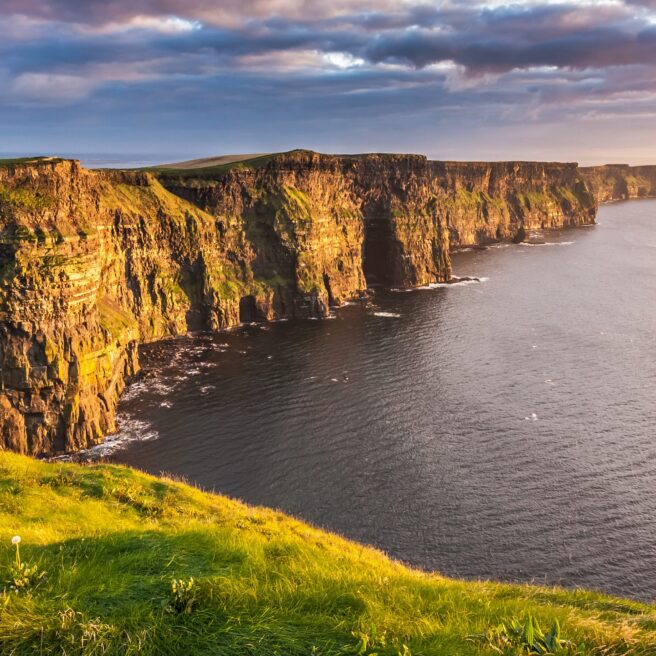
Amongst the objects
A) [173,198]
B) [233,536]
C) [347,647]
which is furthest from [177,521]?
[173,198]

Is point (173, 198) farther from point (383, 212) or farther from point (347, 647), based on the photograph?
point (347, 647)

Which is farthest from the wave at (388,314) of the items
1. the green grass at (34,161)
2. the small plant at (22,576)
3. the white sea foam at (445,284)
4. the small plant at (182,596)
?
the small plant at (182,596)

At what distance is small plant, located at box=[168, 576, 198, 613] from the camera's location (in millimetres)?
9609

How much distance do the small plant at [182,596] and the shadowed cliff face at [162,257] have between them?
57.1m

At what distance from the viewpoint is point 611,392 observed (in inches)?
3199

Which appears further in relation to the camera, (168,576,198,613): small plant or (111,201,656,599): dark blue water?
(111,201,656,599): dark blue water

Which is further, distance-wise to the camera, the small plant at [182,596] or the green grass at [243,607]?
the small plant at [182,596]

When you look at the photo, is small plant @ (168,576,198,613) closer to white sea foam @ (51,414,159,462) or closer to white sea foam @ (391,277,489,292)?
white sea foam @ (51,414,159,462)

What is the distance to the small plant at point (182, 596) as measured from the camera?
9.61 metres

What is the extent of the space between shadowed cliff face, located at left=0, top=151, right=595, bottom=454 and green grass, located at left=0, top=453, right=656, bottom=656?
50.0 metres

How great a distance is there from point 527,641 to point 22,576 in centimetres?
975

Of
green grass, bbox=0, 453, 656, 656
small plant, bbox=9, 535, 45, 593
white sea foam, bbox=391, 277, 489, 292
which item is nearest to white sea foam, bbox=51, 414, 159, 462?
green grass, bbox=0, 453, 656, 656

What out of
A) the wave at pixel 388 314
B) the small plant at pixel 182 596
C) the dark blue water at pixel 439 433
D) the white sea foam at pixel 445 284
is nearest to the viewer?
the small plant at pixel 182 596

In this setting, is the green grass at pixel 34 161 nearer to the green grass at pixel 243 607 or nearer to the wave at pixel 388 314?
the green grass at pixel 243 607
